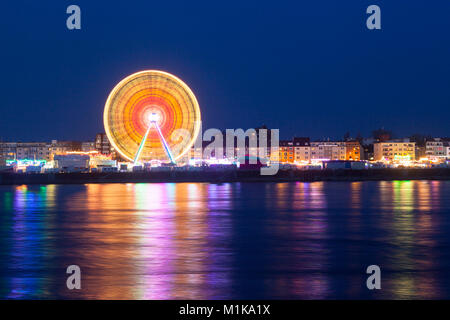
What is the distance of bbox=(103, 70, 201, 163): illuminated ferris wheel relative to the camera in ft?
193

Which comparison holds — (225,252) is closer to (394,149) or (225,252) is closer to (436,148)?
(394,149)

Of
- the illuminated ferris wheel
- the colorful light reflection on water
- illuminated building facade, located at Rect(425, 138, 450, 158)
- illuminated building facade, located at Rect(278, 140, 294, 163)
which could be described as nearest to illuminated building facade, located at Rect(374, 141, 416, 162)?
illuminated building facade, located at Rect(425, 138, 450, 158)

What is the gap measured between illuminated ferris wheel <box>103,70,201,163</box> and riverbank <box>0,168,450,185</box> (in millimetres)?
A: 5550

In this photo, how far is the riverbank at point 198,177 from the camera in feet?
212

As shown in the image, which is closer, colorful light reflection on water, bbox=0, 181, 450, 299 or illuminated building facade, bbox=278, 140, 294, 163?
colorful light reflection on water, bbox=0, 181, 450, 299

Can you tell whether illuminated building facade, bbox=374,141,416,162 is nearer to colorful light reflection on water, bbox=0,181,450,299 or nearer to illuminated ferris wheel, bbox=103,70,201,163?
illuminated ferris wheel, bbox=103,70,201,163

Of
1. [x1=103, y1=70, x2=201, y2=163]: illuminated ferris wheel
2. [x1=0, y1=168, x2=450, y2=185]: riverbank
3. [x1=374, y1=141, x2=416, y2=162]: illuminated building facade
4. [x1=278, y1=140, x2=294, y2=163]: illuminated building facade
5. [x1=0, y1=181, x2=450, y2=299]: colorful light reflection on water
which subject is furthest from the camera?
[x1=278, y1=140, x2=294, y2=163]: illuminated building facade

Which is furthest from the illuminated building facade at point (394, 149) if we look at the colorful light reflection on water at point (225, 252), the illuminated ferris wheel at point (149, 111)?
the colorful light reflection on water at point (225, 252)

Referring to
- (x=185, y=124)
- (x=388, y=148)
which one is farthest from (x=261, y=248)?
(x=388, y=148)

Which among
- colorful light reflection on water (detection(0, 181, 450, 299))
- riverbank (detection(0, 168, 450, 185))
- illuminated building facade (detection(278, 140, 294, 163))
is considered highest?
illuminated building facade (detection(278, 140, 294, 163))

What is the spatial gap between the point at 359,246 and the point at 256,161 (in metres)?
72.8

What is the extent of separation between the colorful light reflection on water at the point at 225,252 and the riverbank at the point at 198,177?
37.6 m

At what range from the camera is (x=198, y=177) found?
218 feet
